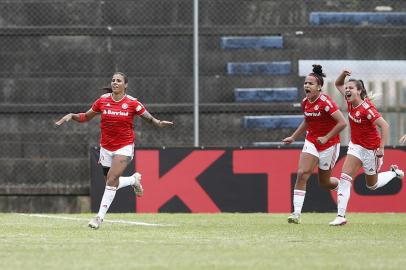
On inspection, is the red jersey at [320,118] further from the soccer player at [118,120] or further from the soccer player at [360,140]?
the soccer player at [118,120]

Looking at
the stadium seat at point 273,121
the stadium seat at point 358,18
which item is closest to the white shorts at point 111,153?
the stadium seat at point 273,121

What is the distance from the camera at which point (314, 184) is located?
20.1 m

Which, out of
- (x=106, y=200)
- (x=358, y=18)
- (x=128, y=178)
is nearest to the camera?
(x=106, y=200)

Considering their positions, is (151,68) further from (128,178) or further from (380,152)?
(380,152)

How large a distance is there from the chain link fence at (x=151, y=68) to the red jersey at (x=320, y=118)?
509cm

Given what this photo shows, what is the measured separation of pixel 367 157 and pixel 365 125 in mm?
436

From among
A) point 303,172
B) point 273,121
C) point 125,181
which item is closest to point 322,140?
point 303,172

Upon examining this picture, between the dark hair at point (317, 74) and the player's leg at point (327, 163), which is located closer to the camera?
the dark hair at point (317, 74)

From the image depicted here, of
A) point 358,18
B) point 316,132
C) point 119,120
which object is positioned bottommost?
point 316,132

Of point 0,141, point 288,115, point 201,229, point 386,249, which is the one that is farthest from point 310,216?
point 386,249

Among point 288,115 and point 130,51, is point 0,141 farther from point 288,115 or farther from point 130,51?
point 288,115

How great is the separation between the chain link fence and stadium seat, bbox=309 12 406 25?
0.21 m

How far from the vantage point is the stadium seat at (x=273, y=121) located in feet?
68.7

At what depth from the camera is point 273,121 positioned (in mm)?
21016
